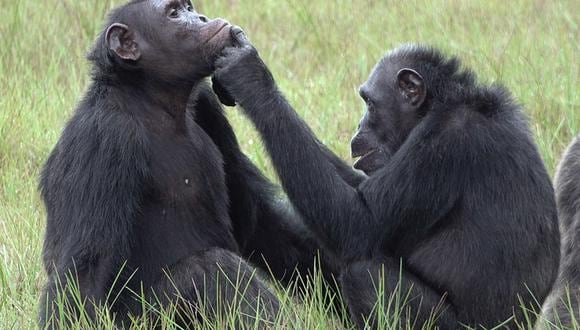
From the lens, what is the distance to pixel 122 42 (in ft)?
19.0

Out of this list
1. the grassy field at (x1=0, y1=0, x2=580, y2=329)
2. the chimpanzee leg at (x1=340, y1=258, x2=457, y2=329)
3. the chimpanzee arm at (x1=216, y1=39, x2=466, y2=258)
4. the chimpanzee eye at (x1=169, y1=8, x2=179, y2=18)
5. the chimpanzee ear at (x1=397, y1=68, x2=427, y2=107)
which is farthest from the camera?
the grassy field at (x1=0, y1=0, x2=580, y2=329)

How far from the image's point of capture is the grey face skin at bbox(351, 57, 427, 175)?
20.1 feet

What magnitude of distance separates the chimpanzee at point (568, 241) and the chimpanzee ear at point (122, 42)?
2.35 m

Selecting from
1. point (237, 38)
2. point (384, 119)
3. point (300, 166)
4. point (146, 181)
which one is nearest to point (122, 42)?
point (237, 38)

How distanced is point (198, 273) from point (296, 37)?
505 cm

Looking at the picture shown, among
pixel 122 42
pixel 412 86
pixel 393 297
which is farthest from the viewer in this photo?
pixel 412 86

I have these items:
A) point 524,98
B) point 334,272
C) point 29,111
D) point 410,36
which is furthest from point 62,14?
point 334,272

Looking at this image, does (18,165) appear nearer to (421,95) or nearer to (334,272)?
(334,272)

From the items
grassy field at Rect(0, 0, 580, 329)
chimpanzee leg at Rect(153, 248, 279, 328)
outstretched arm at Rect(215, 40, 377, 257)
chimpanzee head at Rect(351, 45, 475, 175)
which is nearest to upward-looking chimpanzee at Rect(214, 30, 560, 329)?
outstretched arm at Rect(215, 40, 377, 257)

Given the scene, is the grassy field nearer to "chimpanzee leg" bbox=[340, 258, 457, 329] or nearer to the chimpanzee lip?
the chimpanzee lip

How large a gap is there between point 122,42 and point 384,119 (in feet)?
4.43

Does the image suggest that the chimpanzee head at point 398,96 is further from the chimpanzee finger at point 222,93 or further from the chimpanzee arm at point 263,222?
the chimpanzee finger at point 222,93

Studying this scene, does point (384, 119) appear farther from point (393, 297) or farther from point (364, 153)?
point (393, 297)

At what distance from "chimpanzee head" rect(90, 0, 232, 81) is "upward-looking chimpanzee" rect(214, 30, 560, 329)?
0.10 m
